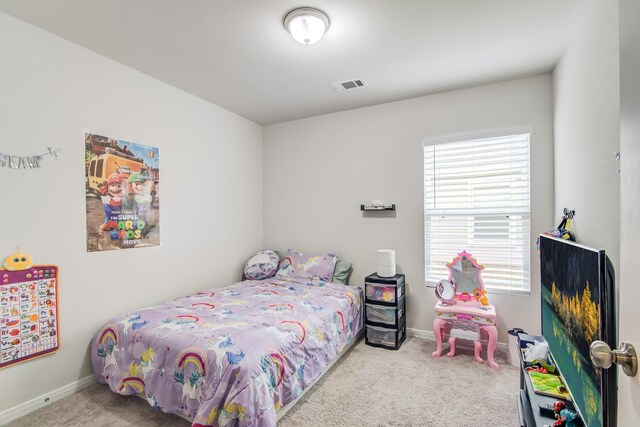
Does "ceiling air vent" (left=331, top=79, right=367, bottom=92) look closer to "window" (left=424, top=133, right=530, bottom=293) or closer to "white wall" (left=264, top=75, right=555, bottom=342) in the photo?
"white wall" (left=264, top=75, right=555, bottom=342)

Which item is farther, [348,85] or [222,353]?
[348,85]

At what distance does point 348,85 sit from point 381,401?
2.74m

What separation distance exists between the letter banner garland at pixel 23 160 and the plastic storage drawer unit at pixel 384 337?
3056mm

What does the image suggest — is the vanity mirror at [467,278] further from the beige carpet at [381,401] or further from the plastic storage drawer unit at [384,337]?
the plastic storage drawer unit at [384,337]

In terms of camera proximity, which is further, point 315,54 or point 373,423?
point 315,54

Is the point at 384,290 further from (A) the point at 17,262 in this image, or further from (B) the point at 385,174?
(A) the point at 17,262

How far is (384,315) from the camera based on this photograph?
3137 millimetres

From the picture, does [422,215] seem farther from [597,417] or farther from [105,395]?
[105,395]

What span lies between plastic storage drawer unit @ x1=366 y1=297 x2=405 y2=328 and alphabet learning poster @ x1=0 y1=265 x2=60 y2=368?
258 centimetres

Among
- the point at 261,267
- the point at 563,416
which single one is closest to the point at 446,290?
the point at 563,416

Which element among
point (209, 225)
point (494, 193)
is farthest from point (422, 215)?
point (209, 225)

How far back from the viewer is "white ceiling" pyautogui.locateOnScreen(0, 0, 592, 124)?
6.41 feet

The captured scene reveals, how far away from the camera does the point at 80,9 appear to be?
1.96m

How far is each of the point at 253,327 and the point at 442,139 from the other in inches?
101
